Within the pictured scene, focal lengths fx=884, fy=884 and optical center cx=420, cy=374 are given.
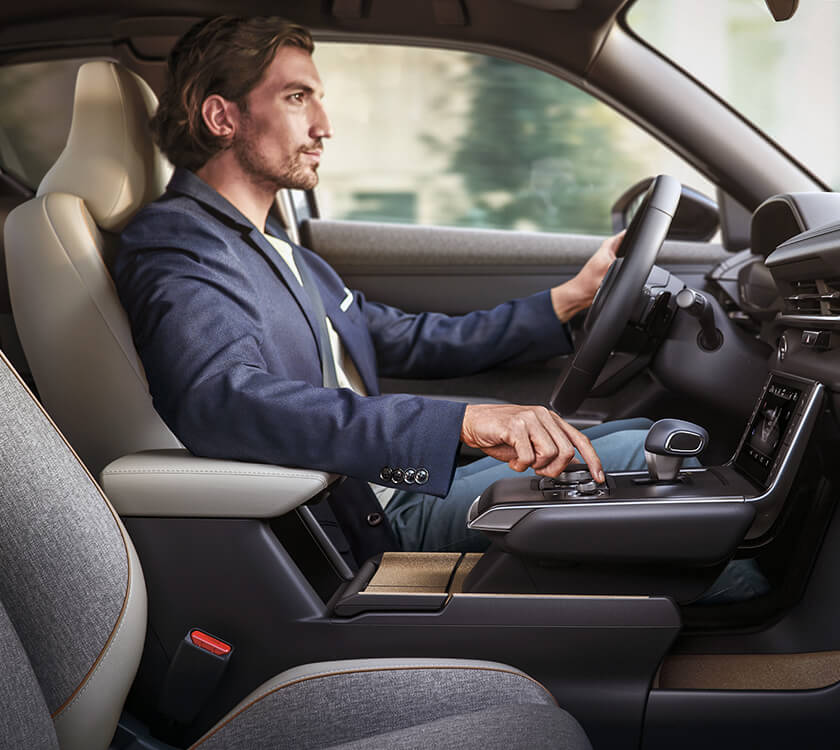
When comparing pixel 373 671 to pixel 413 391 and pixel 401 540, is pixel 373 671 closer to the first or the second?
pixel 401 540

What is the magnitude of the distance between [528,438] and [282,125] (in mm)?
834

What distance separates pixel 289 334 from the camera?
1514 mm

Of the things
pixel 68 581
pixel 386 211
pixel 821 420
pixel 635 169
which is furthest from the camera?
pixel 386 211

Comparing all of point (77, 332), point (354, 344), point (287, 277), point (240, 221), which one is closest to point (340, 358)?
point (354, 344)

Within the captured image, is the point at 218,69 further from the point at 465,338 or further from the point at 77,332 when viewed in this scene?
the point at 465,338

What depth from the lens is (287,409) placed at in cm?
119

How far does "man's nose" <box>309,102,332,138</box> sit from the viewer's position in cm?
168

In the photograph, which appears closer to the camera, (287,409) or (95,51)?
(287,409)

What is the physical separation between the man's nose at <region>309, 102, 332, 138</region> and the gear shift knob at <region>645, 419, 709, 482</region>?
896 mm

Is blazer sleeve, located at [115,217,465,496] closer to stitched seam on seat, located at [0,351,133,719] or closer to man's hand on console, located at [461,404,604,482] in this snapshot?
man's hand on console, located at [461,404,604,482]

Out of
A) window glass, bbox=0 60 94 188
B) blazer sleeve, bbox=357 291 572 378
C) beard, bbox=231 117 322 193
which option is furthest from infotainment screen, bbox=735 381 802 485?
window glass, bbox=0 60 94 188

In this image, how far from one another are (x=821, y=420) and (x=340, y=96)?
4.96 feet

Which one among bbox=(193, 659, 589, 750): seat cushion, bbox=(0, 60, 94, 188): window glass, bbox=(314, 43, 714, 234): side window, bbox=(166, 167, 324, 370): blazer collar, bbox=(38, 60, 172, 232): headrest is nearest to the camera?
bbox=(193, 659, 589, 750): seat cushion

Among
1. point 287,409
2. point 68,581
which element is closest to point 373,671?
point 68,581
